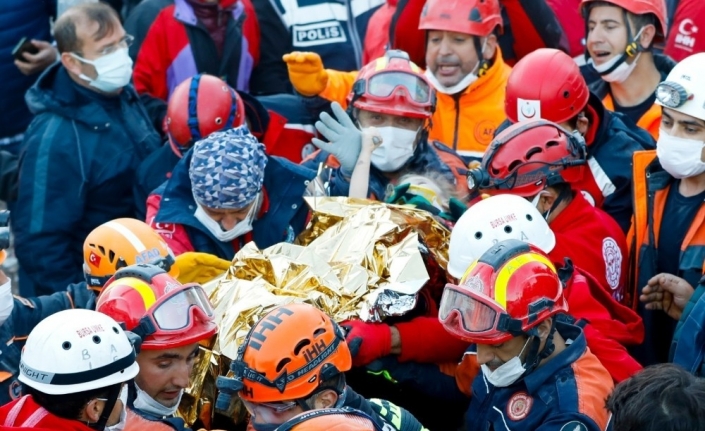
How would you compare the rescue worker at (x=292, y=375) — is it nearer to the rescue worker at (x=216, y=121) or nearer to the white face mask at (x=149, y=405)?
the white face mask at (x=149, y=405)

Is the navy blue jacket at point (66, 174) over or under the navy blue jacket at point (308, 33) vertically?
under

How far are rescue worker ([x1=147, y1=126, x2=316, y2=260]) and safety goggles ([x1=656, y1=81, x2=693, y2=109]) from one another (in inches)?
75.0

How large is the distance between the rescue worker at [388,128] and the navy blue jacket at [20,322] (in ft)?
4.76

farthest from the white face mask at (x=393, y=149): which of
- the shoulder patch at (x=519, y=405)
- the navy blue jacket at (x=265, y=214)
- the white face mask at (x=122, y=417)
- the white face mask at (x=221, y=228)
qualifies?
the white face mask at (x=122, y=417)

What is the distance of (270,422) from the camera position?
16.4ft

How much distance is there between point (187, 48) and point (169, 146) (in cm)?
106

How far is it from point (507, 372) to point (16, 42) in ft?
16.9

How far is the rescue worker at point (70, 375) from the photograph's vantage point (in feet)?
Answer: 15.1

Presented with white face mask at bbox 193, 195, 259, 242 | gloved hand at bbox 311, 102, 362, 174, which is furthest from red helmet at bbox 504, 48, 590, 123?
white face mask at bbox 193, 195, 259, 242

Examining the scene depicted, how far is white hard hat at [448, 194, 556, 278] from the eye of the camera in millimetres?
5566

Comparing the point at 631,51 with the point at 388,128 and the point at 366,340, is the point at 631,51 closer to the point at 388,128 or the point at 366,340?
the point at 388,128

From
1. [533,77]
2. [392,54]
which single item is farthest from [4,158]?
[533,77]

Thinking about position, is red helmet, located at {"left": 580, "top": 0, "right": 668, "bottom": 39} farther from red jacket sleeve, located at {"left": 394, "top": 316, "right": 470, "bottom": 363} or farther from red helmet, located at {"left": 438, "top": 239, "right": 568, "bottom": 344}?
red helmet, located at {"left": 438, "top": 239, "right": 568, "bottom": 344}

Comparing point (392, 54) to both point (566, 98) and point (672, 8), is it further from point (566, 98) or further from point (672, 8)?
point (672, 8)
